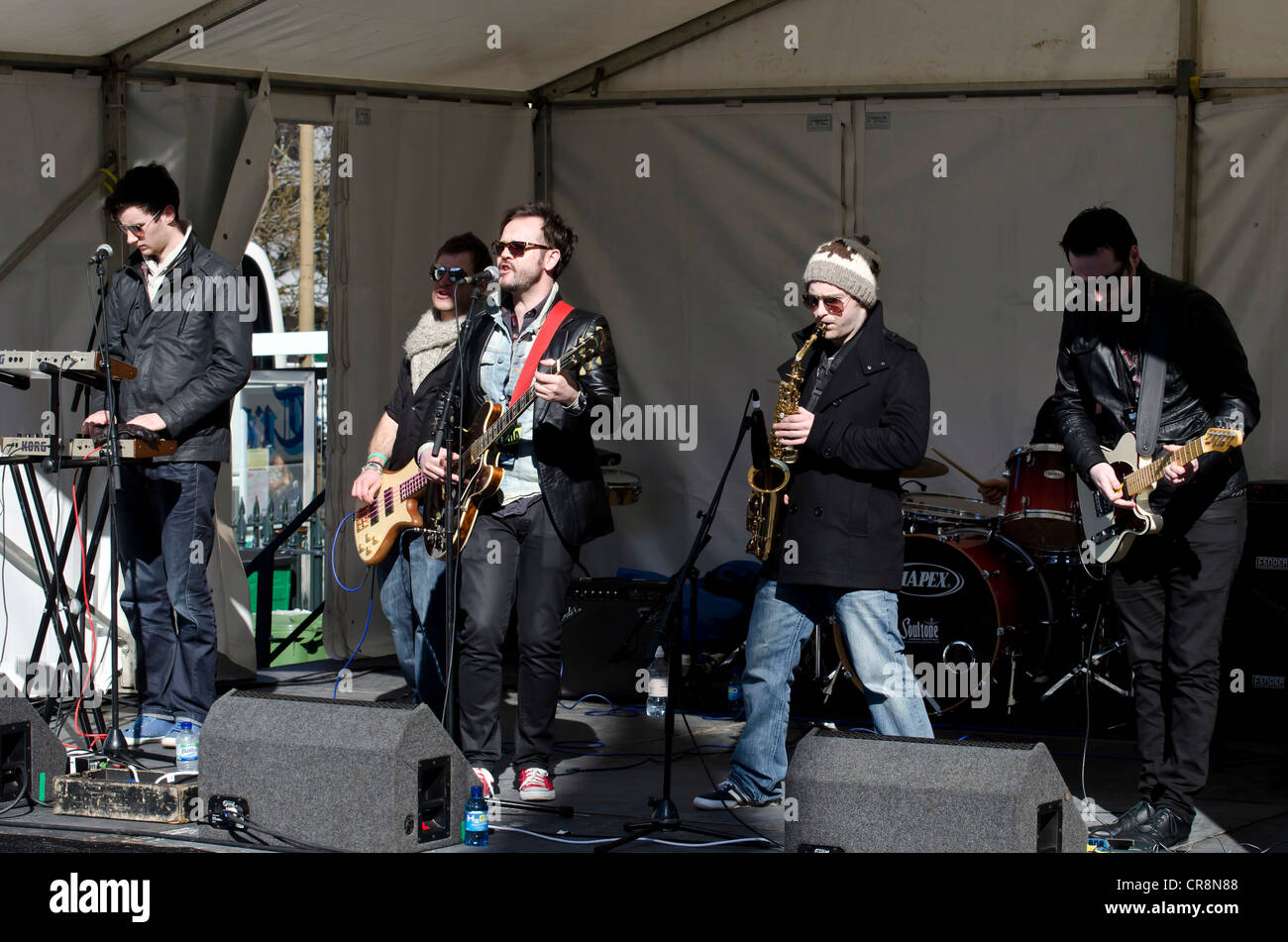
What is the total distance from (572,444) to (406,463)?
88 cm

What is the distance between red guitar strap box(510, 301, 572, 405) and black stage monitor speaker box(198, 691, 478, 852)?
49.5 inches

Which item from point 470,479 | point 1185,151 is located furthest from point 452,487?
point 1185,151

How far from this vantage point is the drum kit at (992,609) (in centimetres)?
654

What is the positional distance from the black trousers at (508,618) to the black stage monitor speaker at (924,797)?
1431mm

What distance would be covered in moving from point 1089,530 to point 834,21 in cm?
289

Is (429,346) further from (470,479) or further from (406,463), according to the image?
(470,479)

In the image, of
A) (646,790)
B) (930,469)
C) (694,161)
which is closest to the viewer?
(646,790)

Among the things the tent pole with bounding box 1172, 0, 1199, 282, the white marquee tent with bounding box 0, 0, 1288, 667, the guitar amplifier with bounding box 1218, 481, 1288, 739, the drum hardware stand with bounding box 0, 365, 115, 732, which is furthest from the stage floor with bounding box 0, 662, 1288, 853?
the tent pole with bounding box 1172, 0, 1199, 282

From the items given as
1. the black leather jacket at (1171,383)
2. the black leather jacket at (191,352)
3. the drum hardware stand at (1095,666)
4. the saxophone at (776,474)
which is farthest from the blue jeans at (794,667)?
the black leather jacket at (191,352)

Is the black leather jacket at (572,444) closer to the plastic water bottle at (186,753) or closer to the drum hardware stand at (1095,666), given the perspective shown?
the plastic water bottle at (186,753)

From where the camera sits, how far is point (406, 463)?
18.4 feet

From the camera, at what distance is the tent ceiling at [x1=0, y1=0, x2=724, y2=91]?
6.50 metres
